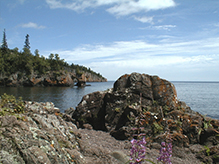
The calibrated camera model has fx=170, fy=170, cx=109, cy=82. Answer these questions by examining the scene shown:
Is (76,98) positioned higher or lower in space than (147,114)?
lower

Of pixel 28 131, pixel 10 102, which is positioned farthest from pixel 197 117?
pixel 10 102

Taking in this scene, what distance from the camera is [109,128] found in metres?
10.7

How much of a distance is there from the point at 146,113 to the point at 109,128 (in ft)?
8.48

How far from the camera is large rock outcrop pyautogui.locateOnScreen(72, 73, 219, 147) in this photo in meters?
8.88

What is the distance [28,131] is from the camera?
4574 millimetres

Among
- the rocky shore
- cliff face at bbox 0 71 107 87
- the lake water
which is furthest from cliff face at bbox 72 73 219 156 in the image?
cliff face at bbox 0 71 107 87

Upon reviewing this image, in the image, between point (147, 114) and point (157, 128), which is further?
point (147, 114)

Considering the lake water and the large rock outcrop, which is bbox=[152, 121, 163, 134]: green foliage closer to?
the large rock outcrop

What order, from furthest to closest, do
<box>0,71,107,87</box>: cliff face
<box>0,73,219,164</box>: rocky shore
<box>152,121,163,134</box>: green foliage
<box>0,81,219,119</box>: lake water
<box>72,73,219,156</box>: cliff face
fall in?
<box>0,71,107,87</box>: cliff face
<box>0,81,219,119</box>: lake water
<box>152,121,163,134</box>: green foliage
<box>72,73,219,156</box>: cliff face
<box>0,73,219,164</box>: rocky shore

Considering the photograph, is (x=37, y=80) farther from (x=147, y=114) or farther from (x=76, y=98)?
(x=147, y=114)

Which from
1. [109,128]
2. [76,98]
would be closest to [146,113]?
[109,128]

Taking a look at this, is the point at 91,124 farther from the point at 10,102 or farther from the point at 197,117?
the point at 197,117

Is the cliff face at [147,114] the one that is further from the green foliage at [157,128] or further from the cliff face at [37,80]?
the cliff face at [37,80]

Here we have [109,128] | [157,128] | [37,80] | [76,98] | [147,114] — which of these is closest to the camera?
[157,128]
